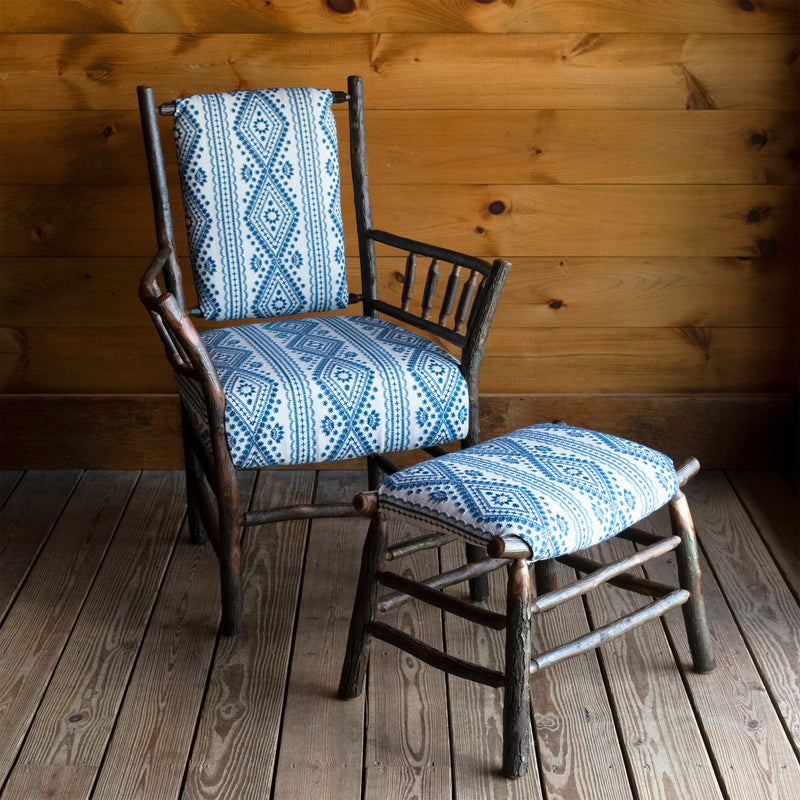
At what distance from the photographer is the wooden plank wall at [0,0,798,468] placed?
222 cm

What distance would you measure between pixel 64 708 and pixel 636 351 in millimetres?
1519

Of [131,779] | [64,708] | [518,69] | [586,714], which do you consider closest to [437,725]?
[586,714]

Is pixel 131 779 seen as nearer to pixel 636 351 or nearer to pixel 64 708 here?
pixel 64 708

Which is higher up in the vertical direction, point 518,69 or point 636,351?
point 518,69

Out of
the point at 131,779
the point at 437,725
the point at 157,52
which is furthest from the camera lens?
the point at 157,52

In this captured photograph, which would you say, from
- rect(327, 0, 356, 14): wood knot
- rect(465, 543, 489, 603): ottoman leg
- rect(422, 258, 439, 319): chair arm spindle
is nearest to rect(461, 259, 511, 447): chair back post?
rect(422, 258, 439, 319): chair arm spindle

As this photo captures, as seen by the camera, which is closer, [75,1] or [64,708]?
[64,708]

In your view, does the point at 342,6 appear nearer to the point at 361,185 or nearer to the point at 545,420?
the point at 361,185

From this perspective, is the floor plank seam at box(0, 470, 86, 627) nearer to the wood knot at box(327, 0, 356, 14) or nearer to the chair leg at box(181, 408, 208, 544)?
the chair leg at box(181, 408, 208, 544)

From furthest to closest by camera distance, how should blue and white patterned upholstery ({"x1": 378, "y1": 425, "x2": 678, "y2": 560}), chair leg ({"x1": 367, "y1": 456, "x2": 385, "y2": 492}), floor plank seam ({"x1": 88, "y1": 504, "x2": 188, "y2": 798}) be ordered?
chair leg ({"x1": 367, "y1": 456, "x2": 385, "y2": 492}), floor plank seam ({"x1": 88, "y1": 504, "x2": 188, "y2": 798}), blue and white patterned upholstery ({"x1": 378, "y1": 425, "x2": 678, "y2": 560})

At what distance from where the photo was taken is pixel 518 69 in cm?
225

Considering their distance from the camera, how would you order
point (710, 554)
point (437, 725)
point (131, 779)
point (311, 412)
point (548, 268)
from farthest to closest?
point (548, 268), point (710, 554), point (311, 412), point (437, 725), point (131, 779)

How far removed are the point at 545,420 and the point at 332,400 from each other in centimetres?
92

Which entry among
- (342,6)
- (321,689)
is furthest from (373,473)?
(342,6)
